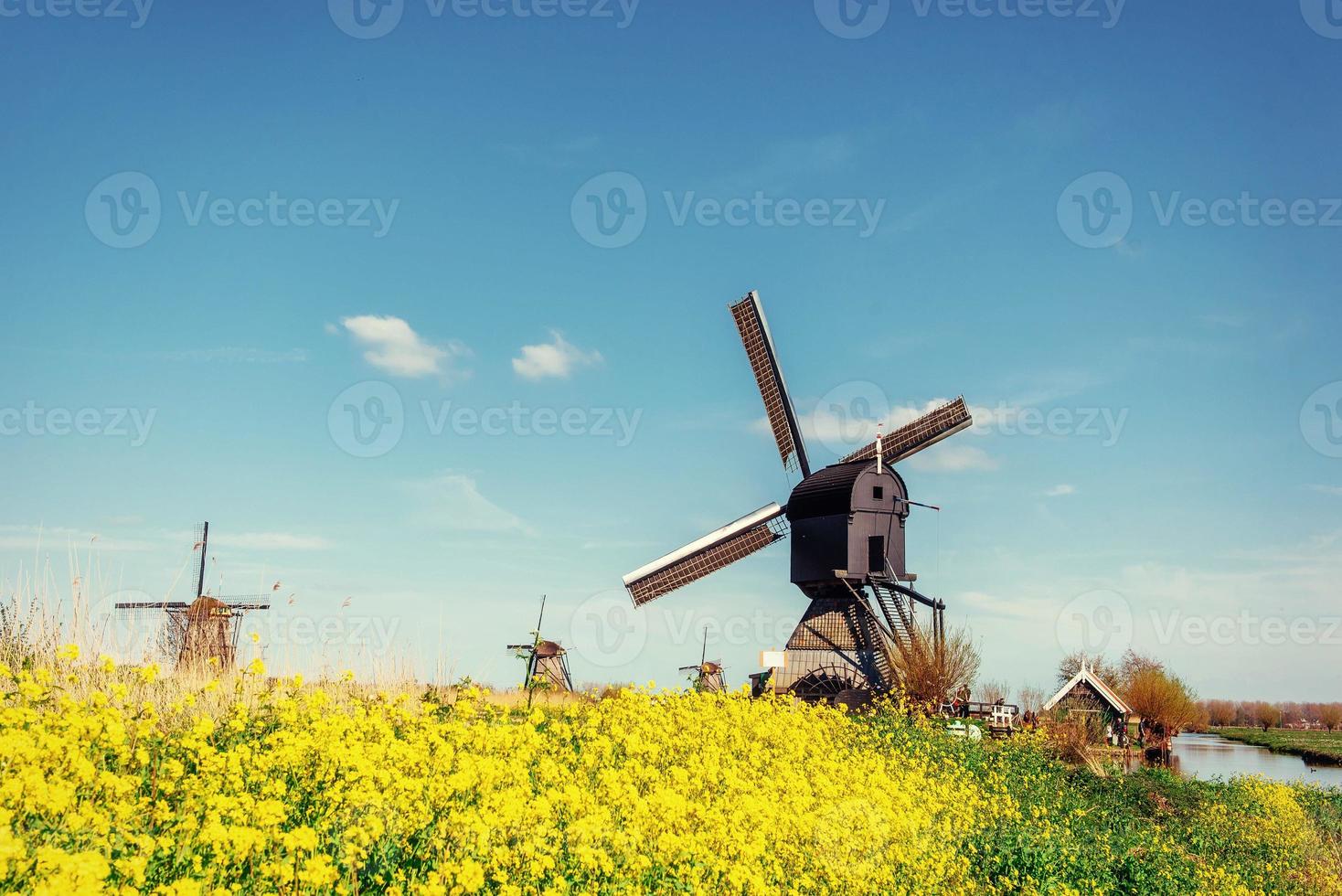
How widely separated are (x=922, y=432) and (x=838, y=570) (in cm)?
624

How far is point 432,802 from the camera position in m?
5.55

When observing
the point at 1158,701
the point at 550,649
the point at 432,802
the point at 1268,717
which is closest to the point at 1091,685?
the point at 1158,701

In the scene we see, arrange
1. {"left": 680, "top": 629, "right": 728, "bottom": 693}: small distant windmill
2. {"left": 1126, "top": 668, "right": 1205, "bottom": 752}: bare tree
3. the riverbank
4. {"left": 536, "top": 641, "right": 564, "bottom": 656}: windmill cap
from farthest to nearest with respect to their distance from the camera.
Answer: the riverbank
{"left": 1126, "top": 668, "right": 1205, "bottom": 752}: bare tree
{"left": 536, "top": 641, "right": 564, "bottom": 656}: windmill cap
{"left": 680, "top": 629, "right": 728, "bottom": 693}: small distant windmill

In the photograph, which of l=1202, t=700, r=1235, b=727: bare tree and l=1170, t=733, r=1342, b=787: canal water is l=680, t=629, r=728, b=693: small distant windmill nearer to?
l=1170, t=733, r=1342, b=787: canal water

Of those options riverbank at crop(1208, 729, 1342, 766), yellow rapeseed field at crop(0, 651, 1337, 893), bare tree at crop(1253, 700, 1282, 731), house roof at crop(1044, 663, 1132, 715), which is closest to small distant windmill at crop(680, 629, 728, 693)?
yellow rapeseed field at crop(0, 651, 1337, 893)

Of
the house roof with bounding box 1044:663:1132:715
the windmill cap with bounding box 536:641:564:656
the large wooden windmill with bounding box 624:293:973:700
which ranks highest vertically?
the large wooden windmill with bounding box 624:293:973:700

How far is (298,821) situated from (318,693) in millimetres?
1601

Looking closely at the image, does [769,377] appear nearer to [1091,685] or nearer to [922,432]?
[922,432]

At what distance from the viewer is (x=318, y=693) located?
7.27 m

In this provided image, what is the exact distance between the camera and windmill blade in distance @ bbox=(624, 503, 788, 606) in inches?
1136

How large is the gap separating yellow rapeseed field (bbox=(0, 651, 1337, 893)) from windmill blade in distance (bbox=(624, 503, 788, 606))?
1753 cm

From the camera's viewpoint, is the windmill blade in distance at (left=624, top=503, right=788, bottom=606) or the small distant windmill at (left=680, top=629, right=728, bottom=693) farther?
the windmill blade in distance at (left=624, top=503, right=788, bottom=606)

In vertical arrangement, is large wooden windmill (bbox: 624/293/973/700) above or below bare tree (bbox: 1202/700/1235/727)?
above

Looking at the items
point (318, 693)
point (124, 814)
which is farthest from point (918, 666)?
point (124, 814)
